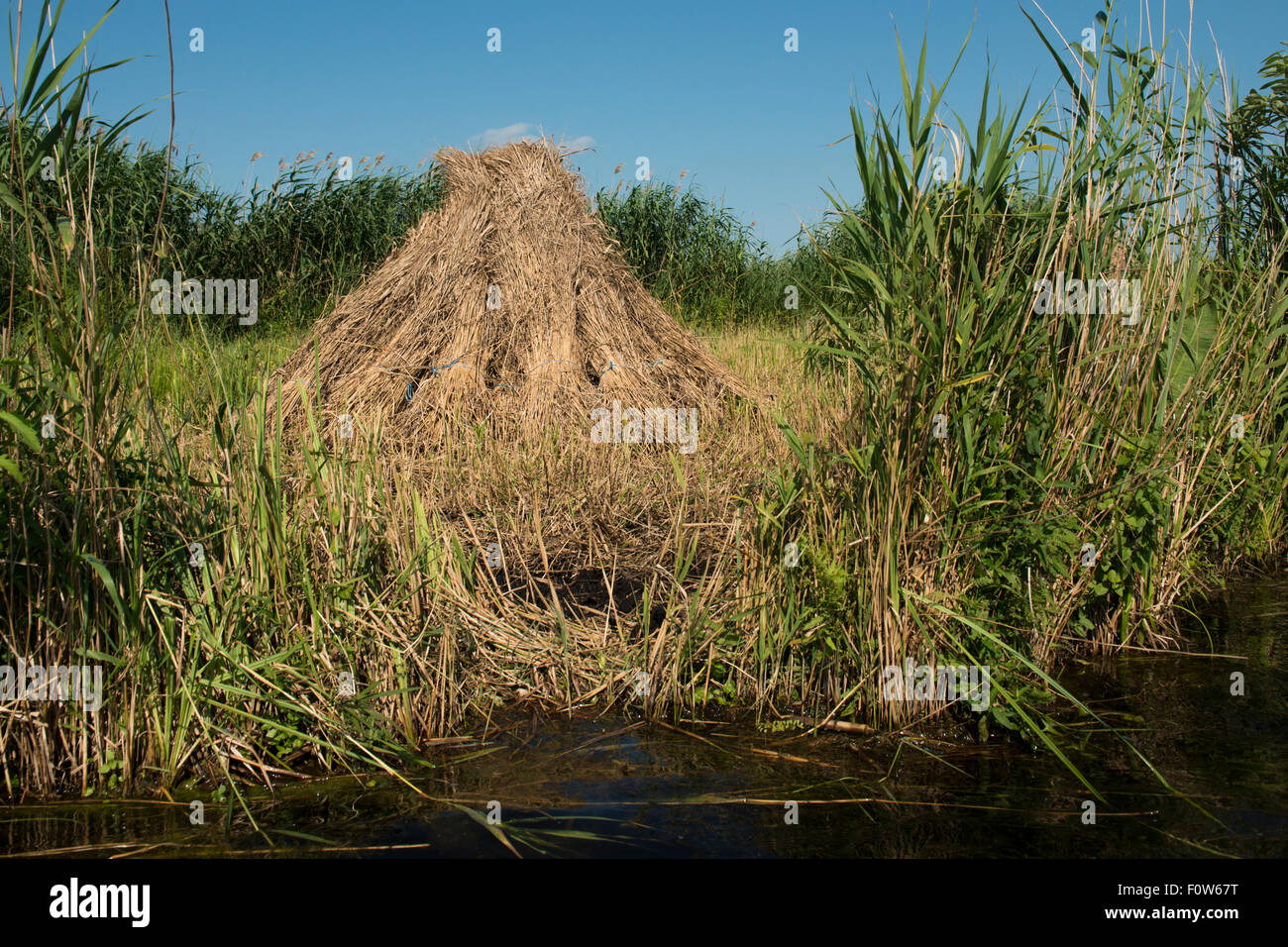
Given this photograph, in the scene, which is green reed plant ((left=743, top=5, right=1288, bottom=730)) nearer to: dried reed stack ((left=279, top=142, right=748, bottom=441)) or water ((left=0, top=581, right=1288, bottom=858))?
water ((left=0, top=581, right=1288, bottom=858))

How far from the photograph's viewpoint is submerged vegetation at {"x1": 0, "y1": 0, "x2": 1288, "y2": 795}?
9.55 feet

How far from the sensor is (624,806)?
114 inches

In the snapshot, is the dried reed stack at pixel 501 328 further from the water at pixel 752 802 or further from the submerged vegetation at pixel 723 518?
the water at pixel 752 802

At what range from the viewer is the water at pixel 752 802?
104 inches

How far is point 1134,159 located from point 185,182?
1305 centimetres

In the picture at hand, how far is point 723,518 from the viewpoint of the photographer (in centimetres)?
455

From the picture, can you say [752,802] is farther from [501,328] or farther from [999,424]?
[501,328]

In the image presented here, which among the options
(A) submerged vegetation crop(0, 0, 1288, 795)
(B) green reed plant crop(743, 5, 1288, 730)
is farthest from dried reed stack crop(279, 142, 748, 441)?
(B) green reed plant crop(743, 5, 1288, 730)

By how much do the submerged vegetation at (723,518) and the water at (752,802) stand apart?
0.16 m

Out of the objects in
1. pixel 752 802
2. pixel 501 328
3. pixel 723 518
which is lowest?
pixel 752 802

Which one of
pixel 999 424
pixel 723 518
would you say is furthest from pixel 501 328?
pixel 999 424

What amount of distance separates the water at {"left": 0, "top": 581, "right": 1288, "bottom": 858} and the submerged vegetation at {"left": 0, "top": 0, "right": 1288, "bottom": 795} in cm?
16

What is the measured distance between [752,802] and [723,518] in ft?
6.04

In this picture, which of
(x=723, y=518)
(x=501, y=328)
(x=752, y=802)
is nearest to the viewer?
(x=752, y=802)
